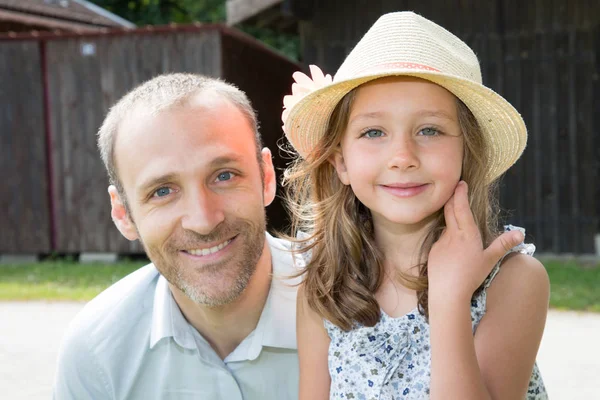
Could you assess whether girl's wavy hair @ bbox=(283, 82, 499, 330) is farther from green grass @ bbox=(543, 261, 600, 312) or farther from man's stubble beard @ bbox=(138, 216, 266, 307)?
green grass @ bbox=(543, 261, 600, 312)

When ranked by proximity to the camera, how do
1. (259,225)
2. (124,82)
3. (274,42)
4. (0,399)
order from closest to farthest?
(259,225) → (0,399) → (124,82) → (274,42)

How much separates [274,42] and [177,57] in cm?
1278

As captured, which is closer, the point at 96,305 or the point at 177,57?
the point at 96,305

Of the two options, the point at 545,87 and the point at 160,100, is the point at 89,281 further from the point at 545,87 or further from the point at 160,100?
the point at 160,100

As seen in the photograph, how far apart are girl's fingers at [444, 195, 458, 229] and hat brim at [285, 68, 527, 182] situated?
0.28 metres

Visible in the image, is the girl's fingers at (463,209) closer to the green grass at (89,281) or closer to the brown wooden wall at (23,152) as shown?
the green grass at (89,281)

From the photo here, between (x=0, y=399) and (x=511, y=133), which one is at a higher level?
(x=511, y=133)

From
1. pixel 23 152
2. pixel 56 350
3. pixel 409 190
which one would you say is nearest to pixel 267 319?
pixel 409 190

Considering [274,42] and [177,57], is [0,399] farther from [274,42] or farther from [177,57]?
[274,42]

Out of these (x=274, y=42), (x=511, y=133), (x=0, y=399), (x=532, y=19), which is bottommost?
(x=274, y=42)

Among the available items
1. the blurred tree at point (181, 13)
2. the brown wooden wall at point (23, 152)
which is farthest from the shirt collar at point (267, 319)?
the blurred tree at point (181, 13)

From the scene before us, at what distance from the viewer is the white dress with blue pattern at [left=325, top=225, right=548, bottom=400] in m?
2.34

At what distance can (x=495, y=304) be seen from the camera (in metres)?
2.26

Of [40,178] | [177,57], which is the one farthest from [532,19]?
[40,178]
